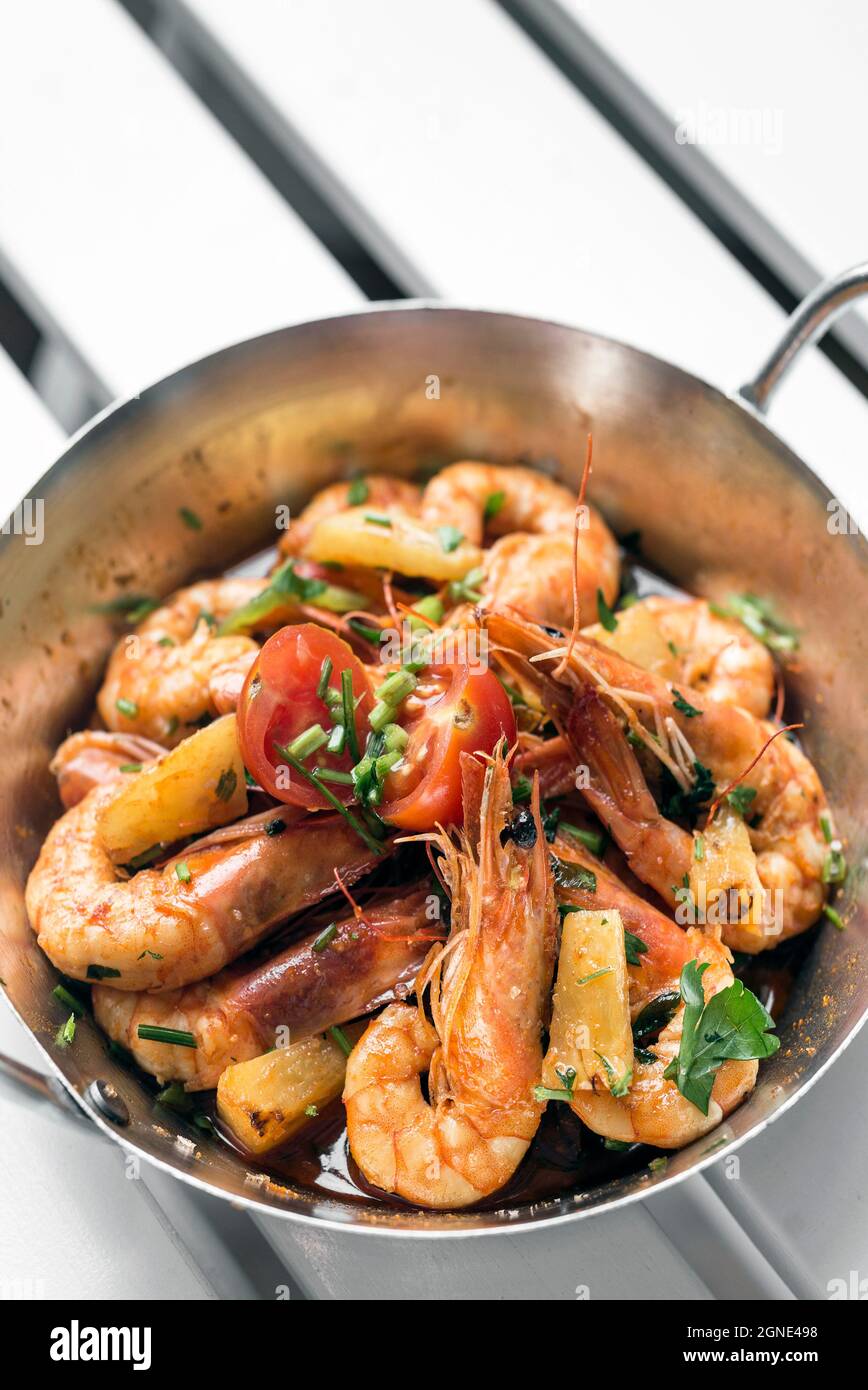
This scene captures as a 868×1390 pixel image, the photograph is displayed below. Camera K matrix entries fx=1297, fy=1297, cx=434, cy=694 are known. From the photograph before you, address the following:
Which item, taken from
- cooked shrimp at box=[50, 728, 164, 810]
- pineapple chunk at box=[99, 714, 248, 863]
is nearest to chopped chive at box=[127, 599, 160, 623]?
cooked shrimp at box=[50, 728, 164, 810]

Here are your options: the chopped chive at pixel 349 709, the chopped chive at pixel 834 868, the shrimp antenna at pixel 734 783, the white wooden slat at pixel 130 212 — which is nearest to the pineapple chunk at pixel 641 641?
the shrimp antenna at pixel 734 783

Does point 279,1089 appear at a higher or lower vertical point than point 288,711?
lower

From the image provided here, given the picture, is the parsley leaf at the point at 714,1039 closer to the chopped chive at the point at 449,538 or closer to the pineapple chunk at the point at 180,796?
the pineapple chunk at the point at 180,796

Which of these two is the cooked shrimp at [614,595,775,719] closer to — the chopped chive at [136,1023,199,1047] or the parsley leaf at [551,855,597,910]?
the parsley leaf at [551,855,597,910]

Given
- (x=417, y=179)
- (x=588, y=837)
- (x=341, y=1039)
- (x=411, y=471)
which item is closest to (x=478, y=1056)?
(x=341, y=1039)

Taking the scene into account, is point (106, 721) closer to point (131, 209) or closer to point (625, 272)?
point (131, 209)

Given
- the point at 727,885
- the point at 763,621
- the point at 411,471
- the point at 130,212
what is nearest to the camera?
the point at 727,885

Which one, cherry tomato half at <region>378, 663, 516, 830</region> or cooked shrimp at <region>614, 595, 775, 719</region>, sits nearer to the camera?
cherry tomato half at <region>378, 663, 516, 830</region>

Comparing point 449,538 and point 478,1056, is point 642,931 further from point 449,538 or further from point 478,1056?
point 449,538
